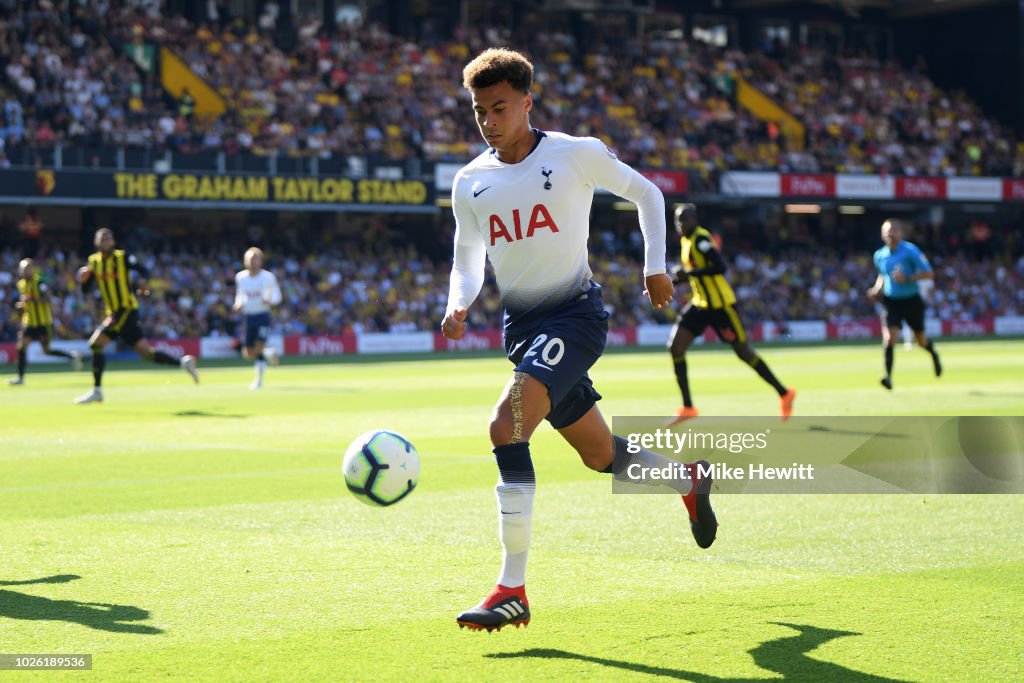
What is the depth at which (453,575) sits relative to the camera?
22.6ft

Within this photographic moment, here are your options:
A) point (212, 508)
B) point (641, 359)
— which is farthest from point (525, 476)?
point (641, 359)

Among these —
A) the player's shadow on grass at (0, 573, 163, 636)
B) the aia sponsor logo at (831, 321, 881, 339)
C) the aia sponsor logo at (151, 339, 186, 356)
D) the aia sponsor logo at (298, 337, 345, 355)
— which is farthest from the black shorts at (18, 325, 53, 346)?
the aia sponsor logo at (831, 321, 881, 339)

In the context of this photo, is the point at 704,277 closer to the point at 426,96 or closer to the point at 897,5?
the point at 426,96

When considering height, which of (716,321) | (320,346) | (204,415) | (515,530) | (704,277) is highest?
(704,277)

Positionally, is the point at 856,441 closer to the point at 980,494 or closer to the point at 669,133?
the point at 980,494

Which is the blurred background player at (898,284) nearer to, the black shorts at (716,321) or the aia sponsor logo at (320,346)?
the black shorts at (716,321)

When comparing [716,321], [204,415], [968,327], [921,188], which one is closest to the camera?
[716,321]

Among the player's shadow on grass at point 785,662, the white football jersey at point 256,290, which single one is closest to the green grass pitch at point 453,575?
the player's shadow on grass at point 785,662

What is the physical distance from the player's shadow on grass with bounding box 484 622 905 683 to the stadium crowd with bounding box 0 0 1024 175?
3221 cm

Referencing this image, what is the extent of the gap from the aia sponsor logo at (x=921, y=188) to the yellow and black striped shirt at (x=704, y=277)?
37.2 meters

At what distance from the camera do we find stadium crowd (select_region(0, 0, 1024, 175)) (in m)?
37.0

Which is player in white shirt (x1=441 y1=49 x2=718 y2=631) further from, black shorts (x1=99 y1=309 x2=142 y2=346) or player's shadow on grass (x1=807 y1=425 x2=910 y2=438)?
black shorts (x1=99 y1=309 x2=142 y2=346)

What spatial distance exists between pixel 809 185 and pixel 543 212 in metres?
43.9

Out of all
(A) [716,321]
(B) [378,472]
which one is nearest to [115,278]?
(A) [716,321]
